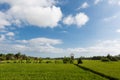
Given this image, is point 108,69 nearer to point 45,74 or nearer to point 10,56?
point 45,74

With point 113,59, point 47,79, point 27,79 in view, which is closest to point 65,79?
point 47,79

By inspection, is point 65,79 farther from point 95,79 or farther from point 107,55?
point 107,55

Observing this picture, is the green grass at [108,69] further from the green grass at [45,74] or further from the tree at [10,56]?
the tree at [10,56]

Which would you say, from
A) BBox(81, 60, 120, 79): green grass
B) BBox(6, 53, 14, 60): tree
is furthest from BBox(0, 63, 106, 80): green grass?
BBox(6, 53, 14, 60): tree

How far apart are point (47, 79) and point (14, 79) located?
171 inches

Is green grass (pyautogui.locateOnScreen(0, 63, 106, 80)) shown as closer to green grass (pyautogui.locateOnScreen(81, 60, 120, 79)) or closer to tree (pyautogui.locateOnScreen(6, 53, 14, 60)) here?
green grass (pyautogui.locateOnScreen(81, 60, 120, 79))

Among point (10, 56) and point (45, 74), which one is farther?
point (10, 56)

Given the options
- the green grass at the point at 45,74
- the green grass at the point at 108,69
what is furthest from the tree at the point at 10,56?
the green grass at the point at 45,74

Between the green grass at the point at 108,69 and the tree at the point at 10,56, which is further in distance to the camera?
the tree at the point at 10,56

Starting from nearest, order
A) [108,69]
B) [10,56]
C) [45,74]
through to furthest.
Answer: [45,74] < [108,69] < [10,56]

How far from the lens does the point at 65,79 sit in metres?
28.1

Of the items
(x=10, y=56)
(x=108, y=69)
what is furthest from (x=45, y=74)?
(x=10, y=56)

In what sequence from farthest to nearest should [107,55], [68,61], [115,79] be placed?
[107,55] → [68,61] → [115,79]

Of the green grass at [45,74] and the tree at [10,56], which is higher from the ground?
the tree at [10,56]
